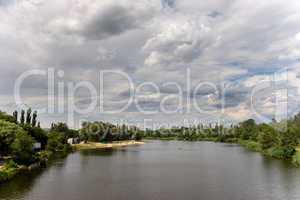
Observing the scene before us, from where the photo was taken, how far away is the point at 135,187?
150 feet

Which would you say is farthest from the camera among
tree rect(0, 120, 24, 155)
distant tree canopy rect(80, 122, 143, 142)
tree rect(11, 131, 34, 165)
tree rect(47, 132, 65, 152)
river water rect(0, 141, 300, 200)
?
distant tree canopy rect(80, 122, 143, 142)

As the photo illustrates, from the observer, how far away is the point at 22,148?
62469 mm

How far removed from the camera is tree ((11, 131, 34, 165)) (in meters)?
61.5

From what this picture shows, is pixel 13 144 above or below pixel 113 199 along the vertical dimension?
above

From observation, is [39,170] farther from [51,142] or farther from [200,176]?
[51,142]

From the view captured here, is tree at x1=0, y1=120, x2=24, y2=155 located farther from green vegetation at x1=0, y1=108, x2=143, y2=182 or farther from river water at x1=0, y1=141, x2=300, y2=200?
river water at x1=0, y1=141, x2=300, y2=200

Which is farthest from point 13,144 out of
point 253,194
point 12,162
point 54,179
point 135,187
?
point 253,194

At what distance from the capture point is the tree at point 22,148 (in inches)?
2421

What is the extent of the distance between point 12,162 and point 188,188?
32181 millimetres

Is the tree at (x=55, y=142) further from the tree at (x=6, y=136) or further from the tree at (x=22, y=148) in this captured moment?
the tree at (x=22, y=148)

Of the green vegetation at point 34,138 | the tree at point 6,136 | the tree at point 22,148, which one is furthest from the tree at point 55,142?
the tree at point 22,148

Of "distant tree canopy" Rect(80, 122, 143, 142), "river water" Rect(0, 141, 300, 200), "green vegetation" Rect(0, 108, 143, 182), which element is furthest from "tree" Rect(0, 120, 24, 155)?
"distant tree canopy" Rect(80, 122, 143, 142)

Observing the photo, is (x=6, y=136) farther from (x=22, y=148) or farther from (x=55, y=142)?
(x=55, y=142)

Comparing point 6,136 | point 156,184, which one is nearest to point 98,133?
point 6,136
